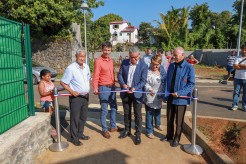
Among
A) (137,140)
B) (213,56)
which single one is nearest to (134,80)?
(137,140)

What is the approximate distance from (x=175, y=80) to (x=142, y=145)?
1.43 m

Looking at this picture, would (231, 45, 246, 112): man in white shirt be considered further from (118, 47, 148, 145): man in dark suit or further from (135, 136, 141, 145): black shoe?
(135, 136, 141, 145): black shoe

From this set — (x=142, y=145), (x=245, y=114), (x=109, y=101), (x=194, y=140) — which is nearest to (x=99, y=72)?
(x=109, y=101)


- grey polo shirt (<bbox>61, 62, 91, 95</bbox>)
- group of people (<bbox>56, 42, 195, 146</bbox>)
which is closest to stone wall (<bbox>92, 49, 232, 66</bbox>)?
group of people (<bbox>56, 42, 195, 146</bbox>)

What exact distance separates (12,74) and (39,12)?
1193cm

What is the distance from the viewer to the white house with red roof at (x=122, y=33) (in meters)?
64.1

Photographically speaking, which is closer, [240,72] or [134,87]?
[134,87]

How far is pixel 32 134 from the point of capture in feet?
12.1

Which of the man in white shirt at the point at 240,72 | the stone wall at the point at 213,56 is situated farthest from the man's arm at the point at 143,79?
the stone wall at the point at 213,56

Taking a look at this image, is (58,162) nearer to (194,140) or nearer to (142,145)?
(142,145)

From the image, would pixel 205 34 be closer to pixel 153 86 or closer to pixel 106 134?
pixel 153 86

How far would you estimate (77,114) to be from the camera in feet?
14.3

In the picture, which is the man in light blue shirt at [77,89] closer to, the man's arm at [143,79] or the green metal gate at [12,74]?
the green metal gate at [12,74]

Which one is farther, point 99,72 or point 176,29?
point 176,29
